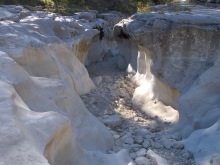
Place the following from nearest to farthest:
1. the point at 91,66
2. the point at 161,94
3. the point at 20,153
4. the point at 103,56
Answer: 1. the point at 20,153
2. the point at 161,94
3. the point at 91,66
4. the point at 103,56

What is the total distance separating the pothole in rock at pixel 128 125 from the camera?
3.44 m

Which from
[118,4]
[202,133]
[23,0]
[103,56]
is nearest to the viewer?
[202,133]

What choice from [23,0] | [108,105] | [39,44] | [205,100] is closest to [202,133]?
[205,100]

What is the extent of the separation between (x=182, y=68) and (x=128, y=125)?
1.33m

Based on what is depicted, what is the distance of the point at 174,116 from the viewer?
4.95 metres

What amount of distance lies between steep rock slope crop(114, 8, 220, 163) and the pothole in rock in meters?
0.27

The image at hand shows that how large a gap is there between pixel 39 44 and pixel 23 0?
24.4ft

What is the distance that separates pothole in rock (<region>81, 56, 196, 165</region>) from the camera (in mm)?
3443

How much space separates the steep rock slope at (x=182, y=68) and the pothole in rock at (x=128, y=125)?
0.27m

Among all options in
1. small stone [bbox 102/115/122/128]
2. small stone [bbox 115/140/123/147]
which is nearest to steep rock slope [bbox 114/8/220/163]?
small stone [bbox 102/115/122/128]

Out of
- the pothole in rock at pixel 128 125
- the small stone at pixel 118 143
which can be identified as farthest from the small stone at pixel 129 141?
the small stone at pixel 118 143

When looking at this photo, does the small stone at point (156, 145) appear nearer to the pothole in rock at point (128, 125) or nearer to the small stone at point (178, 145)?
the pothole in rock at point (128, 125)

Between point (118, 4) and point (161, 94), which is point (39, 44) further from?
point (118, 4)

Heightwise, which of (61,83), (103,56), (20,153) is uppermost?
(20,153)
